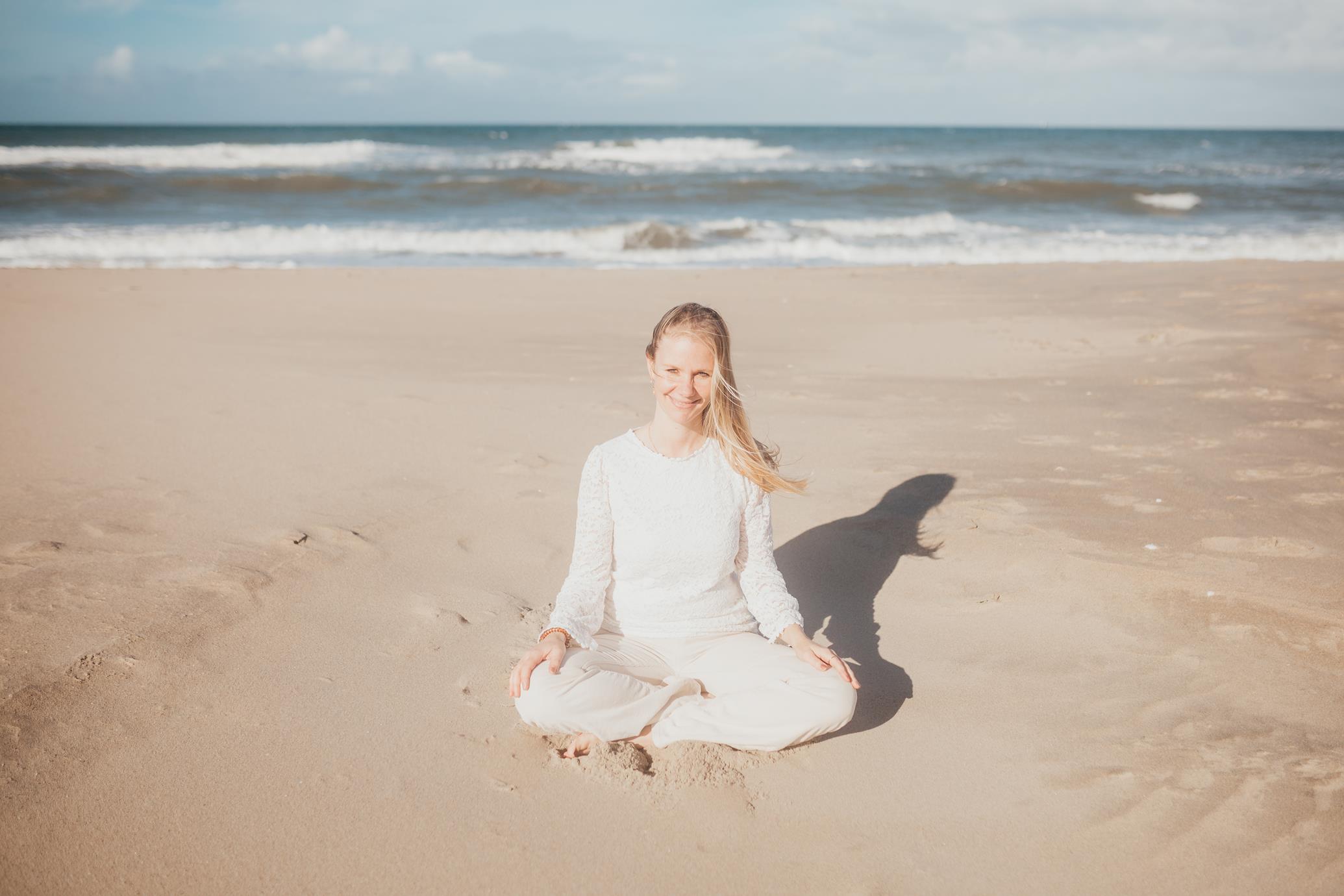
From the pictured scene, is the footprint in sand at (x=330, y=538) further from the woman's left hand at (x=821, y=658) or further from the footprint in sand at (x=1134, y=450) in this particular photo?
the footprint in sand at (x=1134, y=450)

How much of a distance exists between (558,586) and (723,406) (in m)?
1.26

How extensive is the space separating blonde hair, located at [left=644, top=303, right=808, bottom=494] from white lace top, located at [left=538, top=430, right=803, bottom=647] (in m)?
0.05

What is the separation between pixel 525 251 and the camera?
14352mm

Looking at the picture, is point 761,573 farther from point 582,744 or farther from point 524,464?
point 524,464

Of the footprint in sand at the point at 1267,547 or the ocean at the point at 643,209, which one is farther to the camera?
the ocean at the point at 643,209

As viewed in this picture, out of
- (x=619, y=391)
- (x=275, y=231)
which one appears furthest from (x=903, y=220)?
(x=619, y=391)

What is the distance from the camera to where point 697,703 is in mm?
2654

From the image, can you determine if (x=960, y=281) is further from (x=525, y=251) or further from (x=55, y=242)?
(x=55, y=242)

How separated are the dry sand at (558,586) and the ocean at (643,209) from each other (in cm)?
739

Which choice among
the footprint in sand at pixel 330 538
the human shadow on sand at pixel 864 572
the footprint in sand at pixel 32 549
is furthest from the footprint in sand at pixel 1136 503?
the footprint in sand at pixel 32 549

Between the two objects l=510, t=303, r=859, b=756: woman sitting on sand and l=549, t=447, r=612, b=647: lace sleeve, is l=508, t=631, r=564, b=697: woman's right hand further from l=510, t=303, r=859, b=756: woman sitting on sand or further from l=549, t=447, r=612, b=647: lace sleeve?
l=549, t=447, r=612, b=647: lace sleeve

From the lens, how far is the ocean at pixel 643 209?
1385 centimetres

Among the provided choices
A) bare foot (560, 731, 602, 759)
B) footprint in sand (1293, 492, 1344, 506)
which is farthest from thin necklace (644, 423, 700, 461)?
footprint in sand (1293, 492, 1344, 506)

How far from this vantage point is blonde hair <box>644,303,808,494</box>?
2717mm
